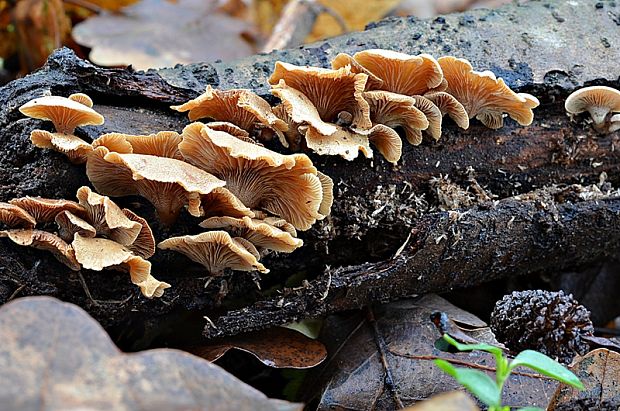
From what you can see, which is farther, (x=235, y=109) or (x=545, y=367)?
(x=235, y=109)

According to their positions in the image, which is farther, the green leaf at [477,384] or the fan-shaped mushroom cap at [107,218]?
the fan-shaped mushroom cap at [107,218]

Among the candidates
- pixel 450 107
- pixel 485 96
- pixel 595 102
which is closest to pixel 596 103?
pixel 595 102

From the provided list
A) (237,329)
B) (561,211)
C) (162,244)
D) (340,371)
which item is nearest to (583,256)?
(561,211)

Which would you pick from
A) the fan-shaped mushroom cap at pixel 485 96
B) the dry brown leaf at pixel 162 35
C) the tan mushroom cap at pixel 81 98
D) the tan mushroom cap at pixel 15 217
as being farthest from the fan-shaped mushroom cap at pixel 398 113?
the dry brown leaf at pixel 162 35

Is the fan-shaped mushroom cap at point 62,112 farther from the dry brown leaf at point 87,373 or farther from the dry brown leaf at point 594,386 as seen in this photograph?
the dry brown leaf at point 594,386

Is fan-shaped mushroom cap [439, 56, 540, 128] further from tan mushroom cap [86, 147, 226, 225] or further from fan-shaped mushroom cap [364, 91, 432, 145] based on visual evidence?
tan mushroom cap [86, 147, 226, 225]

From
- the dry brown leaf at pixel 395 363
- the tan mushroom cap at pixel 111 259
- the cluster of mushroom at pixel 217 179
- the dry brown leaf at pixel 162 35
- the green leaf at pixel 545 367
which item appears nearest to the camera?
the green leaf at pixel 545 367

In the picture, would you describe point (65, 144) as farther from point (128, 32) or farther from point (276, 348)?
point (128, 32)

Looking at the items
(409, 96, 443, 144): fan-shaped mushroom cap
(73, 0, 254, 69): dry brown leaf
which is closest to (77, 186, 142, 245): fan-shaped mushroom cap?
(409, 96, 443, 144): fan-shaped mushroom cap
